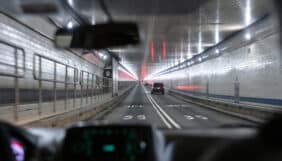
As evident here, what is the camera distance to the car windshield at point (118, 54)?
8.55 metres

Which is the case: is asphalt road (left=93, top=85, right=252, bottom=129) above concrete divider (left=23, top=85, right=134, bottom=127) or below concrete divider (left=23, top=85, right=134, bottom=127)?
below

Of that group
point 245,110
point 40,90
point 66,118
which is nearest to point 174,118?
point 245,110

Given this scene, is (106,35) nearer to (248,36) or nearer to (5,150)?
(5,150)

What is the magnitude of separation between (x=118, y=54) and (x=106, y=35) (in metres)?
12.7

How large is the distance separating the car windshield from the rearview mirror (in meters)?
0.01

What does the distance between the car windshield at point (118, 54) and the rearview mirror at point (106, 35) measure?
0.04ft

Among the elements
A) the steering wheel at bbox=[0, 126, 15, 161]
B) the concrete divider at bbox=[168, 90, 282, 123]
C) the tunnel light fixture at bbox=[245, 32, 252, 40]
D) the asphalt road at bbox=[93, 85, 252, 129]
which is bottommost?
the asphalt road at bbox=[93, 85, 252, 129]

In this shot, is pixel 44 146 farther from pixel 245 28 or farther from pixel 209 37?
pixel 209 37

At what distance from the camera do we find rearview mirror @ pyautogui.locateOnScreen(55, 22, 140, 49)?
4098 mm

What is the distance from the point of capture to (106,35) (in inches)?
168

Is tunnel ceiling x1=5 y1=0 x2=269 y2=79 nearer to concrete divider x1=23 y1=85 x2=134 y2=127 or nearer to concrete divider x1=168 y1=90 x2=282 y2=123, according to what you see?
concrete divider x1=23 y1=85 x2=134 y2=127

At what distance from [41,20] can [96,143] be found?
15.9m

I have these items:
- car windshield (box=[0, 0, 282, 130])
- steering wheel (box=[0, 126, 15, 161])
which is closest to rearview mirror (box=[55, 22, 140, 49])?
car windshield (box=[0, 0, 282, 130])

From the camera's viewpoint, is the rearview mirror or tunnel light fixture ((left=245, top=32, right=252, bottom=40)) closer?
the rearview mirror
